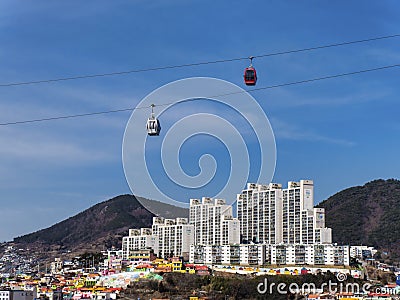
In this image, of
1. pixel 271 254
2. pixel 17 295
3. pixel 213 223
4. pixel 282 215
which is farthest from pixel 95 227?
pixel 17 295

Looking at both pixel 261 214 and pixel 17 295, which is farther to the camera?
pixel 261 214

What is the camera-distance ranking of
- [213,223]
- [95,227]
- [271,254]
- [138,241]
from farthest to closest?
[95,227]
[138,241]
[213,223]
[271,254]

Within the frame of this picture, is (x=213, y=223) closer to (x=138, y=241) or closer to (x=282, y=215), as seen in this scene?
(x=282, y=215)

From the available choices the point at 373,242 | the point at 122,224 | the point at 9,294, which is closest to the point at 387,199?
the point at 373,242

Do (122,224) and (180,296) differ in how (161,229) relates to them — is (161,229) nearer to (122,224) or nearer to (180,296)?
(180,296)

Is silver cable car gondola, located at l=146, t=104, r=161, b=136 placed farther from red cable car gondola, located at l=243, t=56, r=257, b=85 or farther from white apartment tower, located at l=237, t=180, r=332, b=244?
white apartment tower, located at l=237, t=180, r=332, b=244
